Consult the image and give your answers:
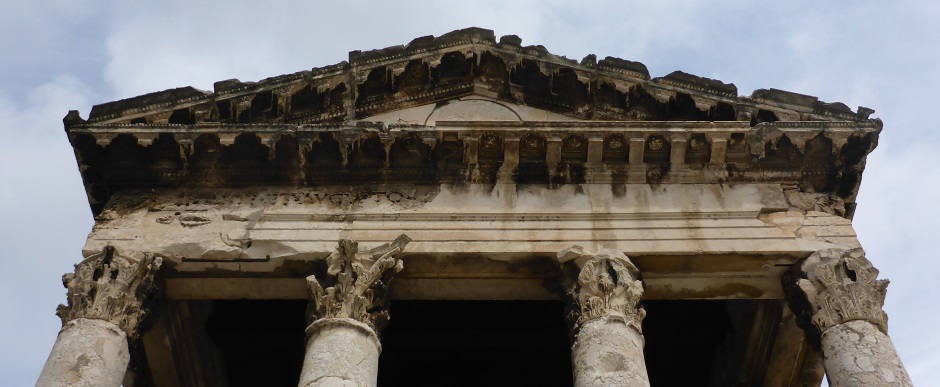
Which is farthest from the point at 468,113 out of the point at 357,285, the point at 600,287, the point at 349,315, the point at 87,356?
the point at 87,356

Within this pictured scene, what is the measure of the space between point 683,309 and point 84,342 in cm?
751

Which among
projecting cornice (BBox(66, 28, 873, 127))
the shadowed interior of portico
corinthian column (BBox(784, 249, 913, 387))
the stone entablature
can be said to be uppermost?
projecting cornice (BBox(66, 28, 873, 127))

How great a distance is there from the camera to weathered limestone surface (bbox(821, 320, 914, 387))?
392 inches

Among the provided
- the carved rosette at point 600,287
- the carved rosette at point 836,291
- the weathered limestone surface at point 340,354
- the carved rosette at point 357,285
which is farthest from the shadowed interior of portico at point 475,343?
the weathered limestone surface at point 340,354

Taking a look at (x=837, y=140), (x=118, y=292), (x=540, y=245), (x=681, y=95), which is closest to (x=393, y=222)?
(x=540, y=245)

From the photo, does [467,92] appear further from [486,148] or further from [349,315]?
[349,315]

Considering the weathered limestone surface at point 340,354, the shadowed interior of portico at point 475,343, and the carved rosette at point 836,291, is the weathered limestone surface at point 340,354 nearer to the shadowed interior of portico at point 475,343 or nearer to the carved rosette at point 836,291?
the shadowed interior of portico at point 475,343

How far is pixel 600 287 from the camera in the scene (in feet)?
35.3

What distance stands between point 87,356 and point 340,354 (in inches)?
94.7

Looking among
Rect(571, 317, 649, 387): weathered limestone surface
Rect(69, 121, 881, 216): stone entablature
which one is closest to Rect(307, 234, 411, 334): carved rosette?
Rect(69, 121, 881, 216): stone entablature

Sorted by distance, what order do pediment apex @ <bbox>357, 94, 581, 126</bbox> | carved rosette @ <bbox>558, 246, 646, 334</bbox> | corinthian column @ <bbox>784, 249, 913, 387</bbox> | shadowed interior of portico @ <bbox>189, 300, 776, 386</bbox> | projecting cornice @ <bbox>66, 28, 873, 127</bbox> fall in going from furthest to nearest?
shadowed interior of portico @ <bbox>189, 300, 776, 386</bbox>, pediment apex @ <bbox>357, 94, 581, 126</bbox>, projecting cornice @ <bbox>66, 28, 873, 127</bbox>, carved rosette @ <bbox>558, 246, 646, 334</bbox>, corinthian column @ <bbox>784, 249, 913, 387</bbox>

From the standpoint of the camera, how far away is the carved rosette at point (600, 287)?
10.5 meters

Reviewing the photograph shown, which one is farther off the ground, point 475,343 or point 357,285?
point 475,343

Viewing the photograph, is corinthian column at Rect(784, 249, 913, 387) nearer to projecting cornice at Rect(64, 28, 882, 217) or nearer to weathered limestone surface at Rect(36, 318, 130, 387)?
projecting cornice at Rect(64, 28, 882, 217)
